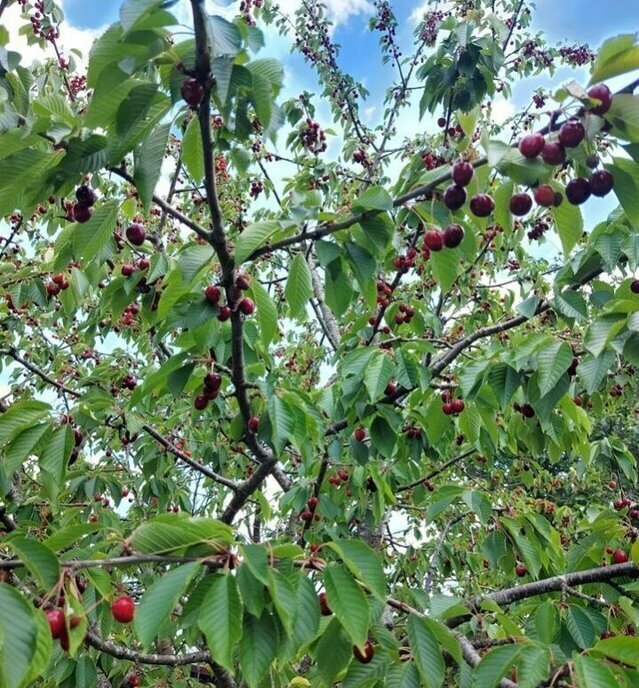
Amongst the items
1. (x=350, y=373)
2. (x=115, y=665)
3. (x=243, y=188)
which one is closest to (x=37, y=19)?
(x=243, y=188)

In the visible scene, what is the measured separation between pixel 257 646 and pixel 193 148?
44.1 inches

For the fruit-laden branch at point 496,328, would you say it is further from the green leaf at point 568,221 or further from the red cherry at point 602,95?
the red cherry at point 602,95

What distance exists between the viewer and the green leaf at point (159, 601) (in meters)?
1.08

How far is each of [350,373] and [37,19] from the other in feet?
10.8

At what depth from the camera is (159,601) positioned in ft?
3.63

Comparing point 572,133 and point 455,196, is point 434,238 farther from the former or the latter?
point 572,133

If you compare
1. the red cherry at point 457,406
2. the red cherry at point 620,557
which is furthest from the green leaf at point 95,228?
the red cherry at point 620,557

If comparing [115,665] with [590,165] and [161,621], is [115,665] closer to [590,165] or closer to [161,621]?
[161,621]

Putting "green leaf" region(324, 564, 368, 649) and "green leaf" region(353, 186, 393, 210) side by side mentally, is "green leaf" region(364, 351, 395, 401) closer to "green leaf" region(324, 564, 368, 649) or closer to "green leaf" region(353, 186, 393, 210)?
"green leaf" region(353, 186, 393, 210)

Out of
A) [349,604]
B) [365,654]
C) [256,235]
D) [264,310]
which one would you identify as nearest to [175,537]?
[349,604]

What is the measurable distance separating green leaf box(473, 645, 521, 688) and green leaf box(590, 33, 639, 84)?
116 centimetres

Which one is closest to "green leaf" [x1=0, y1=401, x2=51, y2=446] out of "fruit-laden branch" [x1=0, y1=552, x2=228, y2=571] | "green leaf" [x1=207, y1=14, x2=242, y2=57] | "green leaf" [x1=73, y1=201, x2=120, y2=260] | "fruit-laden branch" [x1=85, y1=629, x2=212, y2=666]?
"green leaf" [x1=73, y1=201, x2=120, y2=260]

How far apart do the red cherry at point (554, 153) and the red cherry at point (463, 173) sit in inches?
6.6

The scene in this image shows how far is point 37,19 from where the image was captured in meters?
3.90
